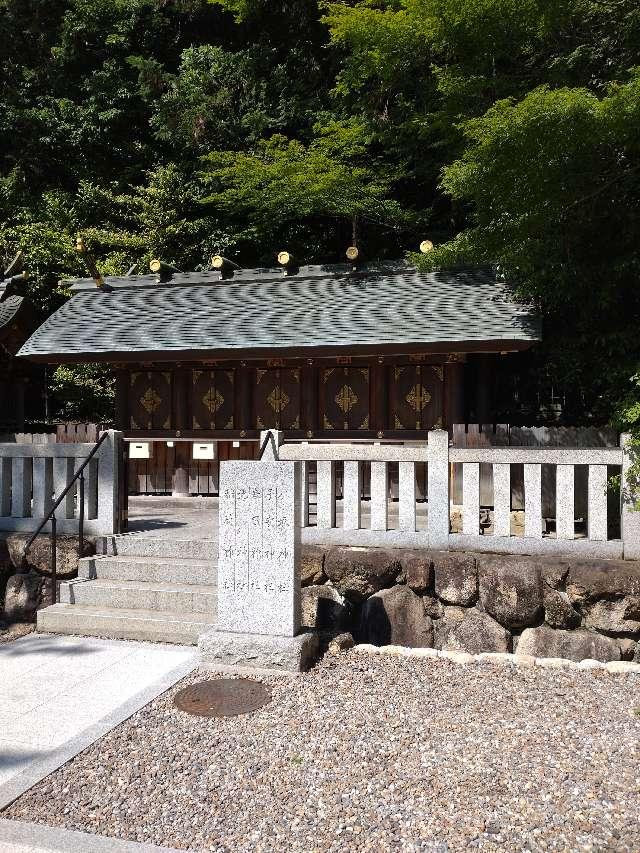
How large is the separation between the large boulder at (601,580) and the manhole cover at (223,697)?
3.20 metres

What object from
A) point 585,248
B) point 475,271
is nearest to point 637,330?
point 585,248

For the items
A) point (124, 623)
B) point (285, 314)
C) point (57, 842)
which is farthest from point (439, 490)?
point (285, 314)

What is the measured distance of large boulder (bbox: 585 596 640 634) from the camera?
606cm

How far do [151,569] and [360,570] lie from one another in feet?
7.99

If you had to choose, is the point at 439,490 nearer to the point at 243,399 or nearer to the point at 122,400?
the point at 243,399

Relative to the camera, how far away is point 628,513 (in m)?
6.29

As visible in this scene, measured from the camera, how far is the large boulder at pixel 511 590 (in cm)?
629

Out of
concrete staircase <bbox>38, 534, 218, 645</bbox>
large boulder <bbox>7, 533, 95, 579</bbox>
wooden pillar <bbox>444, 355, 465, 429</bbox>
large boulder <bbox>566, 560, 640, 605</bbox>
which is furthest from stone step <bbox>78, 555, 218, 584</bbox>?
wooden pillar <bbox>444, 355, 465, 429</bbox>

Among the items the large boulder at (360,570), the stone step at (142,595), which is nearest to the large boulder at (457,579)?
the large boulder at (360,570)

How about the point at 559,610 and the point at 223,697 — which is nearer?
the point at 223,697

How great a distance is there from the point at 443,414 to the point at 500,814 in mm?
8194

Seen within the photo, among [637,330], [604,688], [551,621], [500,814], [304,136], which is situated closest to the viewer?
Answer: [500,814]

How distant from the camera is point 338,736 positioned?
4516 mm

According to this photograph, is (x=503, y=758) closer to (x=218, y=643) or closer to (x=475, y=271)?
(x=218, y=643)
